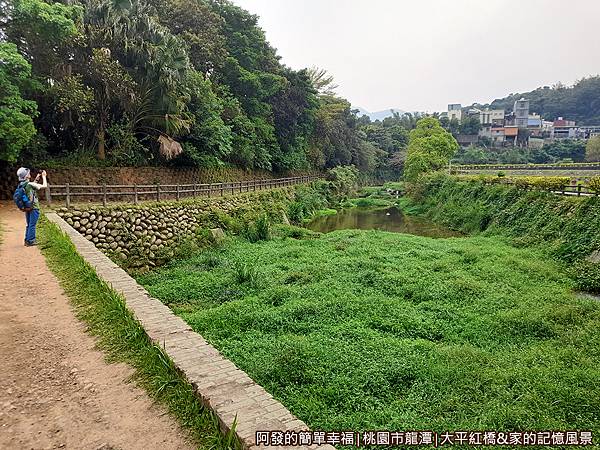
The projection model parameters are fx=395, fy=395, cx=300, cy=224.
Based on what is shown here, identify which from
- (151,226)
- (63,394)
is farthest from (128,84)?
(63,394)

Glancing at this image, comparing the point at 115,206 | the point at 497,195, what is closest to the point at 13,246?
the point at 115,206

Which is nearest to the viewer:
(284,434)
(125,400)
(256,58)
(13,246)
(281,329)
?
(284,434)

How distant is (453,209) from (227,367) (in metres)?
28.2

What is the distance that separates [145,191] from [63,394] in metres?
16.1

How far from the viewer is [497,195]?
A: 82.5ft

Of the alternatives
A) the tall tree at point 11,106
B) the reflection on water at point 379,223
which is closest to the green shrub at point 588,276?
the reflection on water at point 379,223

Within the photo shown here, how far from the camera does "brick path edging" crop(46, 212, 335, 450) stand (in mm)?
3209

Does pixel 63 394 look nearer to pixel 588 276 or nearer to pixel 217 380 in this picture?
pixel 217 380

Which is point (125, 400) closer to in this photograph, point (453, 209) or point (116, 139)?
point (116, 139)

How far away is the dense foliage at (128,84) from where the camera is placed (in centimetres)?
1554

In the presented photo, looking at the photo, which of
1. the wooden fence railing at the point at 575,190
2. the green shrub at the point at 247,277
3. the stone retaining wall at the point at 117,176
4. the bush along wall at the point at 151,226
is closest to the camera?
the green shrub at the point at 247,277

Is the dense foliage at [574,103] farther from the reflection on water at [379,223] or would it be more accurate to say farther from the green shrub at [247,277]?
the green shrub at [247,277]

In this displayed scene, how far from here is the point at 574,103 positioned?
98.8 metres

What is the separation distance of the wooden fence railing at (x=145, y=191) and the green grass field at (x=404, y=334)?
454 centimetres
